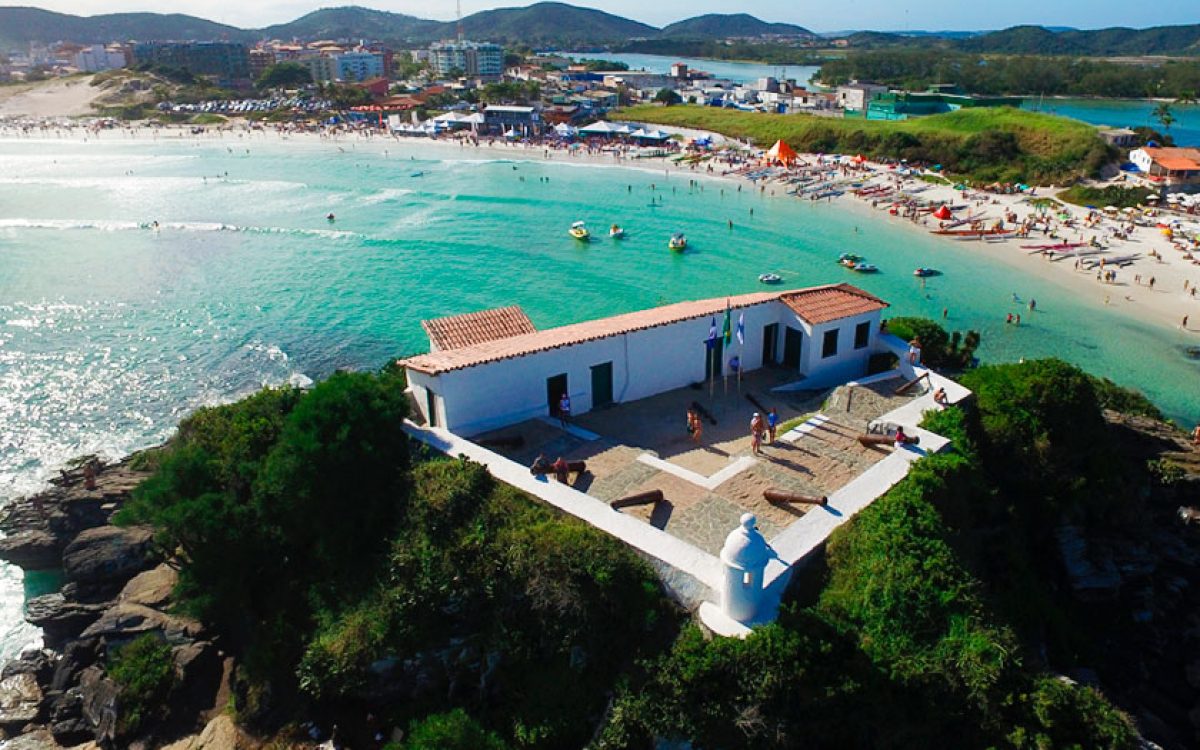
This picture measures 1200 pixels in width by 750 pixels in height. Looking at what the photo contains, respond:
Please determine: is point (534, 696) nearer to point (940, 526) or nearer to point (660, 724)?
point (660, 724)

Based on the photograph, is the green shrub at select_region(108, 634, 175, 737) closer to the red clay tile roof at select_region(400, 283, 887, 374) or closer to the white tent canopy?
the red clay tile roof at select_region(400, 283, 887, 374)

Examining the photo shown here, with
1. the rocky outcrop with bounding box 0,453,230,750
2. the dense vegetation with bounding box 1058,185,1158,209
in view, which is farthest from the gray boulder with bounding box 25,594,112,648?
the dense vegetation with bounding box 1058,185,1158,209

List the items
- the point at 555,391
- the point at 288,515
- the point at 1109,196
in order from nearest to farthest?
the point at 288,515 < the point at 555,391 < the point at 1109,196

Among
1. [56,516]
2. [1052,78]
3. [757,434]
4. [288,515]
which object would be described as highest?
[1052,78]

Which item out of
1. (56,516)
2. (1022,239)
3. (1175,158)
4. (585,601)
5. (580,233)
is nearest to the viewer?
(585,601)

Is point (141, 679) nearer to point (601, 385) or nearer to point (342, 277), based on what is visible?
point (601, 385)

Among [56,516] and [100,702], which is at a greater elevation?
[56,516]

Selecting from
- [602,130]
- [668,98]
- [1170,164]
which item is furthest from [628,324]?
[668,98]
